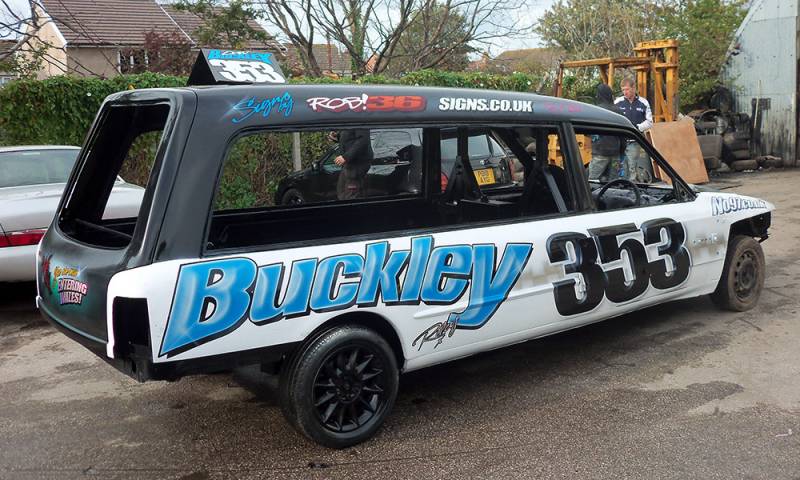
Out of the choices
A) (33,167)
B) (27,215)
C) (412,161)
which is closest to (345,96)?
(412,161)

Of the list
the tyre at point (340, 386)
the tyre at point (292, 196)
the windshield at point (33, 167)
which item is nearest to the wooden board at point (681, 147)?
the tyre at point (292, 196)

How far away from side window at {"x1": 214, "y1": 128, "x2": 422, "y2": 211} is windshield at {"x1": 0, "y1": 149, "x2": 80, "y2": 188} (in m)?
1.53

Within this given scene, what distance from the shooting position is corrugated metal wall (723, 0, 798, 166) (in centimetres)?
1602

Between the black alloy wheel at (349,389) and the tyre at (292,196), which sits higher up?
the tyre at (292,196)

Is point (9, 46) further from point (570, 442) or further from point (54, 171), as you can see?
point (570, 442)

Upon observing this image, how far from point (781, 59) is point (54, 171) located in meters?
14.8

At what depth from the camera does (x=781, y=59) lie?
16.2 metres

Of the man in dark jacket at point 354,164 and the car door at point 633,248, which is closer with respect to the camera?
the car door at point 633,248

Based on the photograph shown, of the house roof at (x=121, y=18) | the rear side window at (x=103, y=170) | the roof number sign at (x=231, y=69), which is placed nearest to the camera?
the roof number sign at (x=231, y=69)
